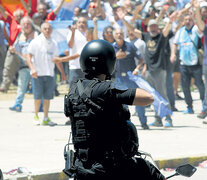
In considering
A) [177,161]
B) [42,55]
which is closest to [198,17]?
[42,55]

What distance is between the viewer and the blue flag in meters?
10.2

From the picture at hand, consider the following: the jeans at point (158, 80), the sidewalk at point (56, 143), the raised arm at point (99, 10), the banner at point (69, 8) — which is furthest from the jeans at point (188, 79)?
the banner at point (69, 8)

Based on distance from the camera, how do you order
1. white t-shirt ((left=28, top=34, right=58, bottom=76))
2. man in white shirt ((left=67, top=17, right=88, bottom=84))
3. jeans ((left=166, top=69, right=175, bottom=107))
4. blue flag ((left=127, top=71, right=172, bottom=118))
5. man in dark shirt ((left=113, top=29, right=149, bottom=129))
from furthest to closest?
jeans ((left=166, top=69, right=175, bottom=107)), man in white shirt ((left=67, top=17, right=88, bottom=84)), white t-shirt ((left=28, top=34, right=58, bottom=76)), man in dark shirt ((left=113, top=29, right=149, bottom=129)), blue flag ((left=127, top=71, right=172, bottom=118))

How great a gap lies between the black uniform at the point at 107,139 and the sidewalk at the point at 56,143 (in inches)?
123

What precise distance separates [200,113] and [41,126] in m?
3.25

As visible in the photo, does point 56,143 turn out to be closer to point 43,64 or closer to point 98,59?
point 43,64

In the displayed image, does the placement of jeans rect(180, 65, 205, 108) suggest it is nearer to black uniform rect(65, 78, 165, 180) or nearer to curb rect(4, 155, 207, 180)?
curb rect(4, 155, 207, 180)

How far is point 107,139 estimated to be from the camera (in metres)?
3.65

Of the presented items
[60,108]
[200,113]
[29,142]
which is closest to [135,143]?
[29,142]

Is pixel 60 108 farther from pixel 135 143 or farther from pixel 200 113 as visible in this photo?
pixel 135 143

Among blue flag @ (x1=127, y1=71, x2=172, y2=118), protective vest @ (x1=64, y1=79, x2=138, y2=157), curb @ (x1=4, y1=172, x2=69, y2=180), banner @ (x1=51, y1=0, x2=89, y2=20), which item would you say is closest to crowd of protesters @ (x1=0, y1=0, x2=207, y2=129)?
blue flag @ (x1=127, y1=71, x2=172, y2=118)

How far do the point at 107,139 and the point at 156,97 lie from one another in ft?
22.3

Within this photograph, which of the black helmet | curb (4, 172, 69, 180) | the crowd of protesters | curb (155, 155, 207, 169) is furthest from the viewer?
the crowd of protesters

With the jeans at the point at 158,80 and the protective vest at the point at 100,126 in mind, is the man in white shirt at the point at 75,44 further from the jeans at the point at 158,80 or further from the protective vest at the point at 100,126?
the protective vest at the point at 100,126
